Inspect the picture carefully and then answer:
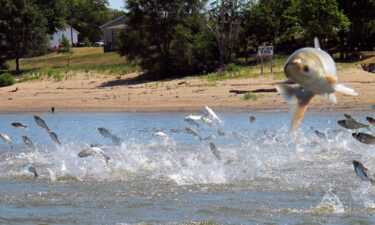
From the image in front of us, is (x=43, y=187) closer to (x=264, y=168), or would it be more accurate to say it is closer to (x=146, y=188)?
(x=146, y=188)

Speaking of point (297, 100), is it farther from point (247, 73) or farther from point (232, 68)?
point (232, 68)

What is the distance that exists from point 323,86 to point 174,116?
2255 centimetres

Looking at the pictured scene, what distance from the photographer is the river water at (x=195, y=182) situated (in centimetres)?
920

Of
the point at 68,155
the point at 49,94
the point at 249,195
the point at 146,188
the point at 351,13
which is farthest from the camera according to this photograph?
the point at 351,13

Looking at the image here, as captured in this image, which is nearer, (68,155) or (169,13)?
(68,155)

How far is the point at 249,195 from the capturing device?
34.1 feet

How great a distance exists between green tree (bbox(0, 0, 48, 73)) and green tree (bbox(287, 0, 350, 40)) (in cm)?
2349

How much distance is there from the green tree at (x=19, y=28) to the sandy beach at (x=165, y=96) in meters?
16.2

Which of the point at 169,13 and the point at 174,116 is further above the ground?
the point at 169,13

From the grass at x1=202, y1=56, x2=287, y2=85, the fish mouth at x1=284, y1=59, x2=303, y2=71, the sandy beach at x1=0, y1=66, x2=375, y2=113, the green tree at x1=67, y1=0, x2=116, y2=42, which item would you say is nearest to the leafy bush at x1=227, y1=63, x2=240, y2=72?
the grass at x1=202, y1=56, x2=287, y2=85

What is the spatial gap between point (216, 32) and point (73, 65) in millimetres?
15917

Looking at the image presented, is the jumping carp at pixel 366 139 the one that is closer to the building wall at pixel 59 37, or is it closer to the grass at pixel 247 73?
the grass at pixel 247 73

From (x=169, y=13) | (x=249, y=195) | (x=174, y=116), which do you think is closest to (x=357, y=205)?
(x=249, y=195)

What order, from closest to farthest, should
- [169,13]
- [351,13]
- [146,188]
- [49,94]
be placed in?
[146,188], [49,94], [351,13], [169,13]
